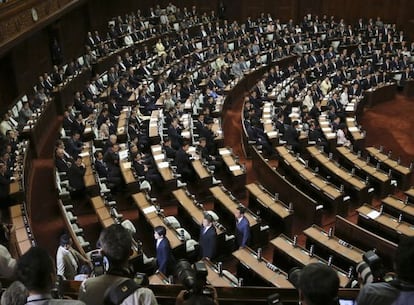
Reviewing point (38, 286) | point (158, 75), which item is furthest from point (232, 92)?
point (38, 286)

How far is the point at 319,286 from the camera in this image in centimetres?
218

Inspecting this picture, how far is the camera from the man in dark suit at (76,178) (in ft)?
27.6

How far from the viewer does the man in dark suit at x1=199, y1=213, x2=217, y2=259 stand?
660cm

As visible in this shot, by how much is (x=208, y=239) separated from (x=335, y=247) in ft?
5.63

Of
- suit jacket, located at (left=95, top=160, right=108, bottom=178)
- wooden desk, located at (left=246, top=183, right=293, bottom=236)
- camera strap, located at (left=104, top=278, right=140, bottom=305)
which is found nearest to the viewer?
camera strap, located at (left=104, top=278, right=140, bottom=305)

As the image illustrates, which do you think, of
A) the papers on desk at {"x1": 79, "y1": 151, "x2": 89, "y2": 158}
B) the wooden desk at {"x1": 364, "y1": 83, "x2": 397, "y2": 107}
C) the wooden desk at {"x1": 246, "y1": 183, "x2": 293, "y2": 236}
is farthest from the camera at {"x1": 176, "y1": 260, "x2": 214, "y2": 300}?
the wooden desk at {"x1": 364, "y1": 83, "x2": 397, "y2": 107}

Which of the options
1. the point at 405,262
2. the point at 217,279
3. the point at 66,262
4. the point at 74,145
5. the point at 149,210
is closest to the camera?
the point at 405,262

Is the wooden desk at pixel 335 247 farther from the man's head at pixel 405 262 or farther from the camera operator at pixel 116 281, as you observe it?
the camera operator at pixel 116 281

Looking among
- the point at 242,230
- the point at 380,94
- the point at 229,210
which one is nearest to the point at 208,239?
the point at 242,230

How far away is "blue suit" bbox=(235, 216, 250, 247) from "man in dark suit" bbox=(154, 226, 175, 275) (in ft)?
3.94

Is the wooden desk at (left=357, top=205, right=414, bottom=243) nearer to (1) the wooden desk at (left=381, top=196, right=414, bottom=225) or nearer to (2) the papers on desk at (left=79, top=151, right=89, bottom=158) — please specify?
(1) the wooden desk at (left=381, top=196, right=414, bottom=225)

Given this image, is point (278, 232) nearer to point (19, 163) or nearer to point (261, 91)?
point (19, 163)

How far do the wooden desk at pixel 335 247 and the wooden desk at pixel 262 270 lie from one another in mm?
994

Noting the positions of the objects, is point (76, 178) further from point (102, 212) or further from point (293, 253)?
point (293, 253)
